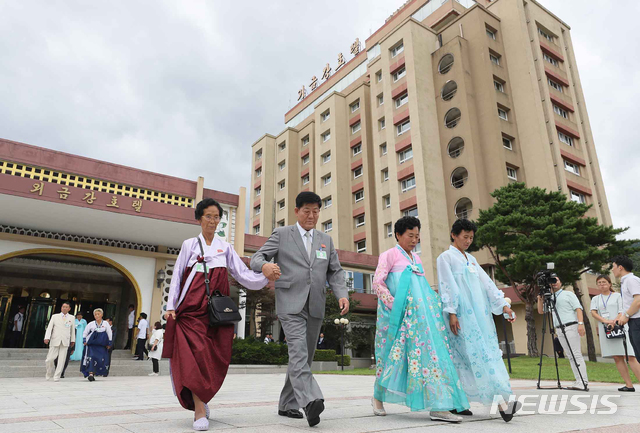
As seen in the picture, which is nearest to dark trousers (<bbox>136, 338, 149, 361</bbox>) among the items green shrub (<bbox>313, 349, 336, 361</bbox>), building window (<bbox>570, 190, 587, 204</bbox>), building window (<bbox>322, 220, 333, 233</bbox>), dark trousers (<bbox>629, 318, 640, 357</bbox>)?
green shrub (<bbox>313, 349, 336, 361</bbox>)

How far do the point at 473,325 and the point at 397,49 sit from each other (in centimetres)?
3095

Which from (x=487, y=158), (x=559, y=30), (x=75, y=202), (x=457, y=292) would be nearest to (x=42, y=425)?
(x=457, y=292)

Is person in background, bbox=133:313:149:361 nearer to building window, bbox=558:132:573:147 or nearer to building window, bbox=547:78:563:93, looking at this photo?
building window, bbox=558:132:573:147

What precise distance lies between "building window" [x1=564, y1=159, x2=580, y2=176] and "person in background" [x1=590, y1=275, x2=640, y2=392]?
25100 mm

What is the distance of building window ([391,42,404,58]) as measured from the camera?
102ft

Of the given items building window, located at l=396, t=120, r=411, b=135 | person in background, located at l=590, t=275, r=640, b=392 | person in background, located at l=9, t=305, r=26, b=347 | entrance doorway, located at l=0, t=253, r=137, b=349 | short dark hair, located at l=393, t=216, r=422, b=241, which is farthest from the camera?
building window, located at l=396, t=120, r=411, b=135

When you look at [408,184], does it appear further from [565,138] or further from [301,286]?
[301,286]

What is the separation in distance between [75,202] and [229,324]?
1105cm

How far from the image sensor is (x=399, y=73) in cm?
3131

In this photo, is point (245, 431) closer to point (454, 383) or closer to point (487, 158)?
point (454, 383)

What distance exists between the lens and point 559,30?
3253cm

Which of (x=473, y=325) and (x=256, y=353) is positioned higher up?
(x=473, y=325)

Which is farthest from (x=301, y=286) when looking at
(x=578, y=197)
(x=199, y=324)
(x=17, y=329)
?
(x=578, y=197)

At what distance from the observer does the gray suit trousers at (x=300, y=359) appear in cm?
316
